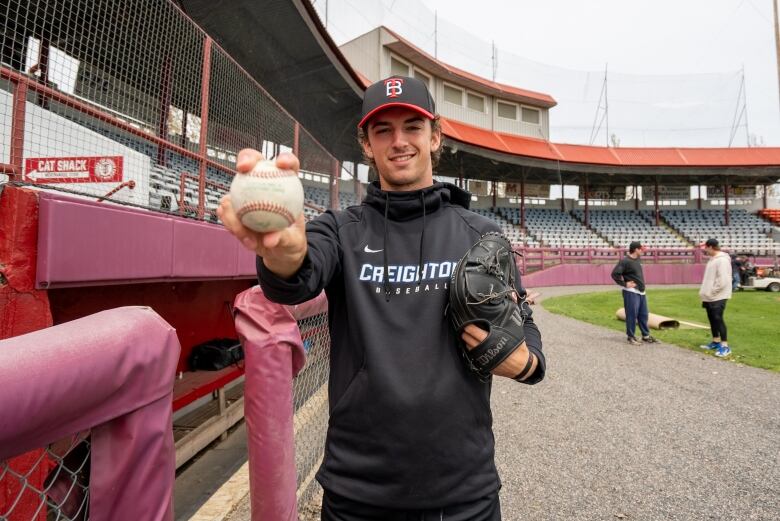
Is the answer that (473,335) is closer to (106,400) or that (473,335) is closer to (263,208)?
(263,208)

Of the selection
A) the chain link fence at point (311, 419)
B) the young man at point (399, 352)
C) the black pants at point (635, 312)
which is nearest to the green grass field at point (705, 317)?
the black pants at point (635, 312)

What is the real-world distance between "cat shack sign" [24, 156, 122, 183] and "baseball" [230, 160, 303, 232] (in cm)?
382

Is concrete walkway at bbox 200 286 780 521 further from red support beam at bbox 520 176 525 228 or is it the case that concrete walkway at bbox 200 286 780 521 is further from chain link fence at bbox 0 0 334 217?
red support beam at bbox 520 176 525 228

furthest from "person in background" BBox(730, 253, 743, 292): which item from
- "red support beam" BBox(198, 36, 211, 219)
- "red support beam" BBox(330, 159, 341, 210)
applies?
"red support beam" BBox(198, 36, 211, 219)

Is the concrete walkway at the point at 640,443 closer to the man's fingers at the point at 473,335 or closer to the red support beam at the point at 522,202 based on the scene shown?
the man's fingers at the point at 473,335

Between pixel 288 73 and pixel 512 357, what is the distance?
38.4 ft

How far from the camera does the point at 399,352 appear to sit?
4.22 feet

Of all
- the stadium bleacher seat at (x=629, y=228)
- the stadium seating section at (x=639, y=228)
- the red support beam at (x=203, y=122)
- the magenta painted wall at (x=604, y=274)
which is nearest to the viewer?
the red support beam at (x=203, y=122)

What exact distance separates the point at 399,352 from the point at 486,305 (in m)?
0.31

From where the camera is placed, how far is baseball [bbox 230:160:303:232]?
3.20 feet

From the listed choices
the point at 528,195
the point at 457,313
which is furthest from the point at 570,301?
the point at 528,195

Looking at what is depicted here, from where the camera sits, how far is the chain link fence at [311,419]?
2.71m

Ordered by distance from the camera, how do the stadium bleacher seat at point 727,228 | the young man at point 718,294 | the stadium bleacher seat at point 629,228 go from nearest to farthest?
1. the young man at point 718,294
2. the stadium bleacher seat at point 727,228
3. the stadium bleacher seat at point 629,228

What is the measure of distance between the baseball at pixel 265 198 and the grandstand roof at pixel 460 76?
26080 millimetres
